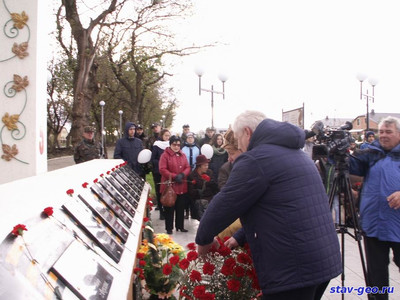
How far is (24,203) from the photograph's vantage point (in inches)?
65.7

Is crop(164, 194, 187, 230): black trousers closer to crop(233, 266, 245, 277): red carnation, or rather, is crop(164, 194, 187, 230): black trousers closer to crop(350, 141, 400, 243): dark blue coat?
crop(350, 141, 400, 243): dark blue coat

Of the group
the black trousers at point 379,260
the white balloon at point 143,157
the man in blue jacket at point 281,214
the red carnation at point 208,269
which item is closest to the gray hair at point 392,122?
the black trousers at point 379,260

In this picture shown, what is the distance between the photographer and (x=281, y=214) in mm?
1774

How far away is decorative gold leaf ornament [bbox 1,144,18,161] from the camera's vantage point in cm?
366

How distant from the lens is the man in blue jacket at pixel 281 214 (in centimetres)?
175

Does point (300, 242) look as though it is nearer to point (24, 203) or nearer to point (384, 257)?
point (24, 203)

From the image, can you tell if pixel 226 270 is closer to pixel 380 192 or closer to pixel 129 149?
pixel 380 192

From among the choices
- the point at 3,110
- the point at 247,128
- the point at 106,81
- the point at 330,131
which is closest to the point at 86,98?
the point at 3,110

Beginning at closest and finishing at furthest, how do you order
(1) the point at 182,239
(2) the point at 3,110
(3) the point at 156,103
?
1. (2) the point at 3,110
2. (1) the point at 182,239
3. (3) the point at 156,103

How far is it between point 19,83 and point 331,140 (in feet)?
10.1

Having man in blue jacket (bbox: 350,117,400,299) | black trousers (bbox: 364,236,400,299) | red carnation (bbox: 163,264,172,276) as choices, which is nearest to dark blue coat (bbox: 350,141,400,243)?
man in blue jacket (bbox: 350,117,400,299)

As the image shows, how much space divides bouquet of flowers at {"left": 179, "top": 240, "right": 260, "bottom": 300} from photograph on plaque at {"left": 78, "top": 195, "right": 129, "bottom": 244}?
500mm

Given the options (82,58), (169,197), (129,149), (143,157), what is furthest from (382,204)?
(82,58)

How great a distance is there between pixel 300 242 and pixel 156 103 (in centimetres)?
3876
